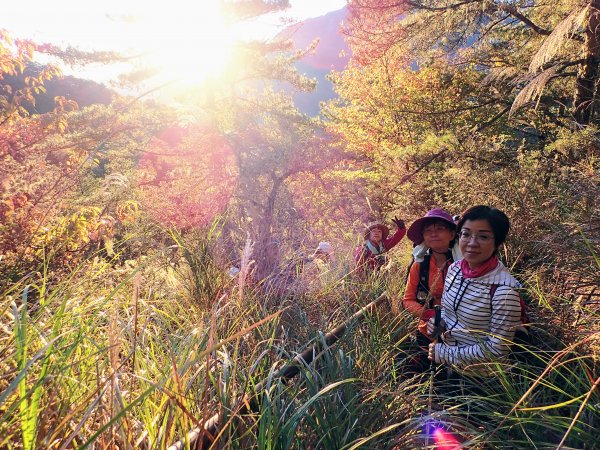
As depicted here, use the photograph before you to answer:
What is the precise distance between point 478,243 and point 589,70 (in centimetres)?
549

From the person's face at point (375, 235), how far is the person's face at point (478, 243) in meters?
1.89

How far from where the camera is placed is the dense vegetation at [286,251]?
1219 mm

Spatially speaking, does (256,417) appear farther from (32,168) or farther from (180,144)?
(180,144)

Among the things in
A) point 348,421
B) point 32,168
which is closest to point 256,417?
point 348,421

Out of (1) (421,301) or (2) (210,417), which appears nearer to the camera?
(2) (210,417)

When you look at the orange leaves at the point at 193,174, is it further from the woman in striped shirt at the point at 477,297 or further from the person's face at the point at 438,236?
the woman in striped shirt at the point at 477,297

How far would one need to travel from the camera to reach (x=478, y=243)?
2.12 metres

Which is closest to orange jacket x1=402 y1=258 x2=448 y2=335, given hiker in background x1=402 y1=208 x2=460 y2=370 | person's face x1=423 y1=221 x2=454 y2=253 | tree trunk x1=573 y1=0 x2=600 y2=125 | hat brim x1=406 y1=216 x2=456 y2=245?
hiker in background x1=402 y1=208 x2=460 y2=370

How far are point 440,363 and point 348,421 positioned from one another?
102 centimetres

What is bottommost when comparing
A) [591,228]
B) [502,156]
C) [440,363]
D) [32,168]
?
[440,363]

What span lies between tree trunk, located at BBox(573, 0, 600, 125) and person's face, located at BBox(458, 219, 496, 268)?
390 centimetres

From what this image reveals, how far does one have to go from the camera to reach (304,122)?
1248 cm

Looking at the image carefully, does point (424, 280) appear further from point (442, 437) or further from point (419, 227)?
point (442, 437)

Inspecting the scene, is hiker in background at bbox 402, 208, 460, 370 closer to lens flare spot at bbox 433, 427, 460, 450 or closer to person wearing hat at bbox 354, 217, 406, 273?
person wearing hat at bbox 354, 217, 406, 273
